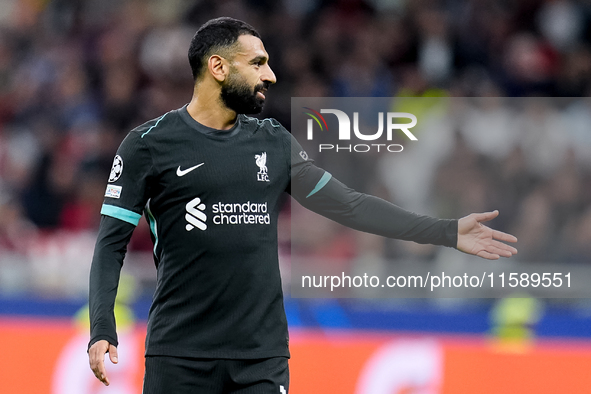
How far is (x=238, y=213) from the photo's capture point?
3244mm

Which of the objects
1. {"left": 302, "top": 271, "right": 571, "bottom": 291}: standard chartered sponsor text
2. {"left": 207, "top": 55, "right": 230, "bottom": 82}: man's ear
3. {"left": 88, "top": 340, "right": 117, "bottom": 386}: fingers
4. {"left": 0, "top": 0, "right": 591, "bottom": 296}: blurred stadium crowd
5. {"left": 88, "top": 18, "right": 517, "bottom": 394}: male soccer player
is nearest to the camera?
{"left": 88, "top": 340, "right": 117, "bottom": 386}: fingers

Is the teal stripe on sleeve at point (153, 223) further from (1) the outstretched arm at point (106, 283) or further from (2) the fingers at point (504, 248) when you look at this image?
(2) the fingers at point (504, 248)

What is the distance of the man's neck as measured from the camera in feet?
11.1

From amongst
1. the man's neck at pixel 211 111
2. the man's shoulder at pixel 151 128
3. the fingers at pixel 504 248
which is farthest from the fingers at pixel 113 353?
the fingers at pixel 504 248

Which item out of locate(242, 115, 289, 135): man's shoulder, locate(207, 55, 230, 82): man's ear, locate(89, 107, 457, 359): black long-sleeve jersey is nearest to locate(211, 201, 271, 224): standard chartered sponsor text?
locate(89, 107, 457, 359): black long-sleeve jersey

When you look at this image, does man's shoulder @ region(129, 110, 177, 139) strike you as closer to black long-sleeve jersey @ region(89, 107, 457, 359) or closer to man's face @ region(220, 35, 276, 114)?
black long-sleeve jersey @ region(89, 107, 457, 359)

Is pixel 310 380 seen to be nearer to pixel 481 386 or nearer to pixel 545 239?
pixel 481 386

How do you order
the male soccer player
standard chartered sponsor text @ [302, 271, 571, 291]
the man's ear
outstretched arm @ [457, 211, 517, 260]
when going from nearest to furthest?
1. the male soccer player
2. the man's ear
3. outstretched arm @ [457, 211, 517, 260]
4. standard chartered sponsor text @ [302, 271, 571, 291]

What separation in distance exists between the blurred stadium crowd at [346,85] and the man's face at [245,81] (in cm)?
236

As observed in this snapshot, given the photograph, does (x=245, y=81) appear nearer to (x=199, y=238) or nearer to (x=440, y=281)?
(x=199, y=238)

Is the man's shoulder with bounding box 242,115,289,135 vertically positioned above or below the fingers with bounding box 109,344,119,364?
above

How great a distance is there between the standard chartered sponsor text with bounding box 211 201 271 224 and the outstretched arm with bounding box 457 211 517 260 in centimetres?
85

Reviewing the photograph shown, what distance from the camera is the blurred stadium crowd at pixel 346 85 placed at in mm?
5691

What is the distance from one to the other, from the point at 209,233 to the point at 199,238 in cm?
4
